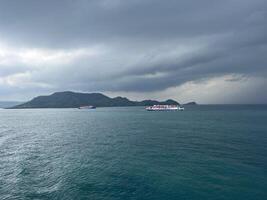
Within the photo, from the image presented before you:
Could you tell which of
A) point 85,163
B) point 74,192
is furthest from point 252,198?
point 85,163

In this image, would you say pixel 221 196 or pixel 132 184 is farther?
pixel 132 184

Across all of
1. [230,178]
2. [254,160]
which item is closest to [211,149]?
[254,160]

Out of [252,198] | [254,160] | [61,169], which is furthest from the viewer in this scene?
[254,160]

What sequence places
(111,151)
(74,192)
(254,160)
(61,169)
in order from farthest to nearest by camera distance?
(111,151), (254,160), (61,169), (74,192)

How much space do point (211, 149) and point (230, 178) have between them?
23649 millimetres

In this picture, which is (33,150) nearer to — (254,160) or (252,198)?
(252,198)

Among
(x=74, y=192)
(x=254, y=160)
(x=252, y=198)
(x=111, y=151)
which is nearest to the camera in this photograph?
(x=252, y=198)

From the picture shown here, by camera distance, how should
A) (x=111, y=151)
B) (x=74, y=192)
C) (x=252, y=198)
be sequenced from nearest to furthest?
(x=252, y=198) → (x=74, y=192) → (x=111, y=151)

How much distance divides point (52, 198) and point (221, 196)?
26242 millimetres

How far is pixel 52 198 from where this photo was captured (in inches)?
1160

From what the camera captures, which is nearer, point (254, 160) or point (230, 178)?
point (230, 178)

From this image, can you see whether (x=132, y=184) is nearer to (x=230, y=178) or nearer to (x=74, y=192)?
(x=74, y=192)

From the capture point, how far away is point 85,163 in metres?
46.8

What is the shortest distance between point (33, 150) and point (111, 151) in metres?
25.8
